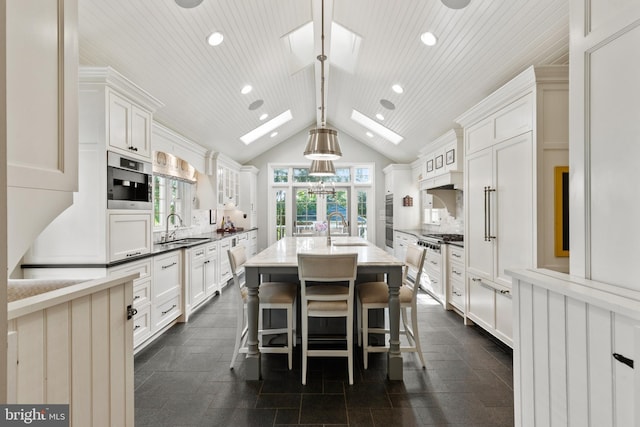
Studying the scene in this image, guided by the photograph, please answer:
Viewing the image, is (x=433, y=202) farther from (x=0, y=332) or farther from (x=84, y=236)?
(x=0, y=332)

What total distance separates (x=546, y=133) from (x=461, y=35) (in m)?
1.15

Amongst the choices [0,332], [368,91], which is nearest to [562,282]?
[0,332]

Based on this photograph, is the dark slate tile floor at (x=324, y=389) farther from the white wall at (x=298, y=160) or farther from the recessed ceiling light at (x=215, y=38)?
the white wall at (x=298, y=160)

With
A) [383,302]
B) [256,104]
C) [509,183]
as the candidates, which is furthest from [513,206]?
[256,104]

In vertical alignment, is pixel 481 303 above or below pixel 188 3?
below

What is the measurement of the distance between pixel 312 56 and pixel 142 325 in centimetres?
410

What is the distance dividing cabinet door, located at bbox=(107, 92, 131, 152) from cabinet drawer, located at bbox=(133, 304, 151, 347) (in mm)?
1398

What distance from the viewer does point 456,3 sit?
8.43 feet

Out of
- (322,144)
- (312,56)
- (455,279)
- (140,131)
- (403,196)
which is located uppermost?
(312,56)

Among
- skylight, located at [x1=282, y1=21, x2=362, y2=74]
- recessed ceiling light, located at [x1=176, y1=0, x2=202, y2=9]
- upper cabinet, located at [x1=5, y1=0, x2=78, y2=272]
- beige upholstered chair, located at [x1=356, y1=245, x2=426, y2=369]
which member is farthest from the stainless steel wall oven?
skylight, located at [x1=282, y1=21, x2=362, y2=74]

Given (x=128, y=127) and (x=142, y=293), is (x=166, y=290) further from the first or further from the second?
(x=128, y=127)

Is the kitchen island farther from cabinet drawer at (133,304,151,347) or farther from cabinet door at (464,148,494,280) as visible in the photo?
cabinet door at (464,148,494,280)

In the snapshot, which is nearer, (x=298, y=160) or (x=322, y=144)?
(x=322, y=144)

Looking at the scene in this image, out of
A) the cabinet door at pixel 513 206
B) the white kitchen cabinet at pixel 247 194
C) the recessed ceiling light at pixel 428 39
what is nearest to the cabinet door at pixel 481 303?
the cabinet door at pixel 513 206
